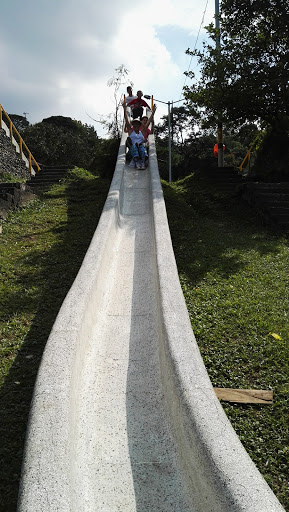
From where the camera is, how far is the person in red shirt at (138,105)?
16.6 m

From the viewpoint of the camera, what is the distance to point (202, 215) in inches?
389

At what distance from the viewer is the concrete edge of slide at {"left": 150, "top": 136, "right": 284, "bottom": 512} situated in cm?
182

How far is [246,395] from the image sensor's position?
3.38 meters

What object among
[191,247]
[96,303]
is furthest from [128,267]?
[191,247]

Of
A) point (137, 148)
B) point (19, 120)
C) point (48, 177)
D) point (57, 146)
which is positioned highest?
point (19, 120)

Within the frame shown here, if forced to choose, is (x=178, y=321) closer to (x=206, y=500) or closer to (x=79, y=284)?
(x=79, y=284)

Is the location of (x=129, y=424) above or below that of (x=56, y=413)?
below

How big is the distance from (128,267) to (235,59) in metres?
7.36

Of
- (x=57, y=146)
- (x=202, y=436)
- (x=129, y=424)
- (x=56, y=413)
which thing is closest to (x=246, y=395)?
(x=129, y=424)

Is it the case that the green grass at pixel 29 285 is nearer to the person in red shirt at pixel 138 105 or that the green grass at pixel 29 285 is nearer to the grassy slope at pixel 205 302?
the grassy slope at pixel 205 302

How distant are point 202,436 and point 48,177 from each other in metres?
12.8

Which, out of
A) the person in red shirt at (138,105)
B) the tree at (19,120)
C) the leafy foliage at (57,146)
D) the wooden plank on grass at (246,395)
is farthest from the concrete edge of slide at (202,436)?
the tree at (19,120)

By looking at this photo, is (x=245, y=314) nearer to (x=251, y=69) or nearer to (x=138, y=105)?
(x=251, y=69)

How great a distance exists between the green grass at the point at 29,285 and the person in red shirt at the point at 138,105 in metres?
6.55
